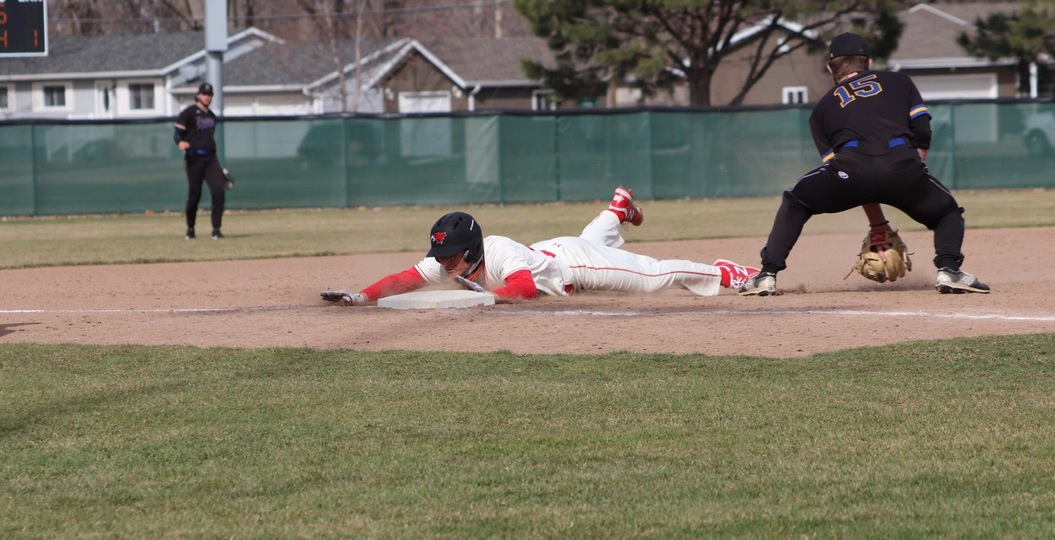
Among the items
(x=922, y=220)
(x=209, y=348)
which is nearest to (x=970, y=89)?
(x=922, y=220)

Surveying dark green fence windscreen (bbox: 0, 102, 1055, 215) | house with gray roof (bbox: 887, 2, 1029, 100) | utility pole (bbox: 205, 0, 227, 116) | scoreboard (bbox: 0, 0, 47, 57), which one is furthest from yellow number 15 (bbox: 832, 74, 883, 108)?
house with gray roof (bbox: 887, 2, 1029, 100)

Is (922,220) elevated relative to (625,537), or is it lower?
elevated

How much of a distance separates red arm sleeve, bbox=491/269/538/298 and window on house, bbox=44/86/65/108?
144 feet

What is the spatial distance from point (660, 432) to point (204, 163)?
1156 centimetres

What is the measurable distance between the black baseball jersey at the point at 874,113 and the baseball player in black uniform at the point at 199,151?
8.98 metres

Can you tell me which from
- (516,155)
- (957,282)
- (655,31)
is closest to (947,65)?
(655,31)

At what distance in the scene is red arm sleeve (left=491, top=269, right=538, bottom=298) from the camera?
777 centimetres

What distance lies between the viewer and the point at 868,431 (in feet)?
13.9

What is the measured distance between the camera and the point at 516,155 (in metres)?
23.0

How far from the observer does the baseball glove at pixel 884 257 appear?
7906mm

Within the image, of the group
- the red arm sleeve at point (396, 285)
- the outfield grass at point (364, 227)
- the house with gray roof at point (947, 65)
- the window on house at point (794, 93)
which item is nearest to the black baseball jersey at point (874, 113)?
the red arm sleeve at point (396, 285)

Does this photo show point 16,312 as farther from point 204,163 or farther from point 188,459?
point 204,163

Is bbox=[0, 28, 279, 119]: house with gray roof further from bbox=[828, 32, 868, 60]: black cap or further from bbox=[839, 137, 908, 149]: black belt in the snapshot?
bbox=[839, 137, 908, 149]: black belt

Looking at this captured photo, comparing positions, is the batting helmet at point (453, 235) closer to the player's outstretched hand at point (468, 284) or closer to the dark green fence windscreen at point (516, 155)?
the player's outstretched hand at point (468, 284)
